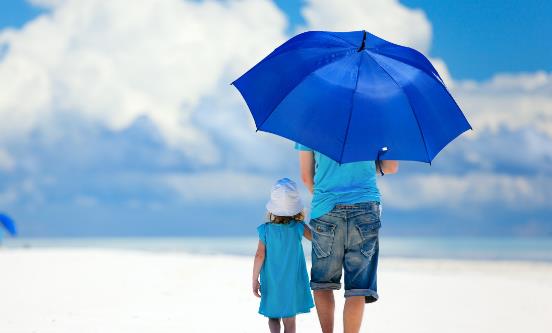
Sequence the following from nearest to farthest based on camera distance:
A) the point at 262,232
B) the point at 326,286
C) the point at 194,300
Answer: the point at 326,286
the point at 262,232
the point at 194,300

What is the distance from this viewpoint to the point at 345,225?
16.3ft

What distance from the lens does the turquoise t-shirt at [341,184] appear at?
497 cm

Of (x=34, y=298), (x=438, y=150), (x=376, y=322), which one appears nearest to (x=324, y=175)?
(x=438, y=150)

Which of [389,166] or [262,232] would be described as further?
[262,232]

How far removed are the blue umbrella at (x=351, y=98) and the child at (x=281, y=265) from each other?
665mm

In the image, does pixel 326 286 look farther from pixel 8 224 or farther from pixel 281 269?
pixel 8 224

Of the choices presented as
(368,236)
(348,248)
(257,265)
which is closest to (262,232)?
(257,265)

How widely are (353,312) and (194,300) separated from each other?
165 inches

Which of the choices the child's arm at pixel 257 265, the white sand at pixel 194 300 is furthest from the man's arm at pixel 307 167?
the white sand at pixel 194 300

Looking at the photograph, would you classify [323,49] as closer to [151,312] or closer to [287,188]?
[287,188]

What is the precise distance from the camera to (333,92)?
4.80m

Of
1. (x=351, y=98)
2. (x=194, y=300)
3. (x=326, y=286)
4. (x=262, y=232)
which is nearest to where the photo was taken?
(x=351, y=98)

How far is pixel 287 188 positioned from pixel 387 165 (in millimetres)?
676

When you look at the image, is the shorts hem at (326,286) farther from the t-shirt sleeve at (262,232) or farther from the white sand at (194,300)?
the white sand at (194,300)
